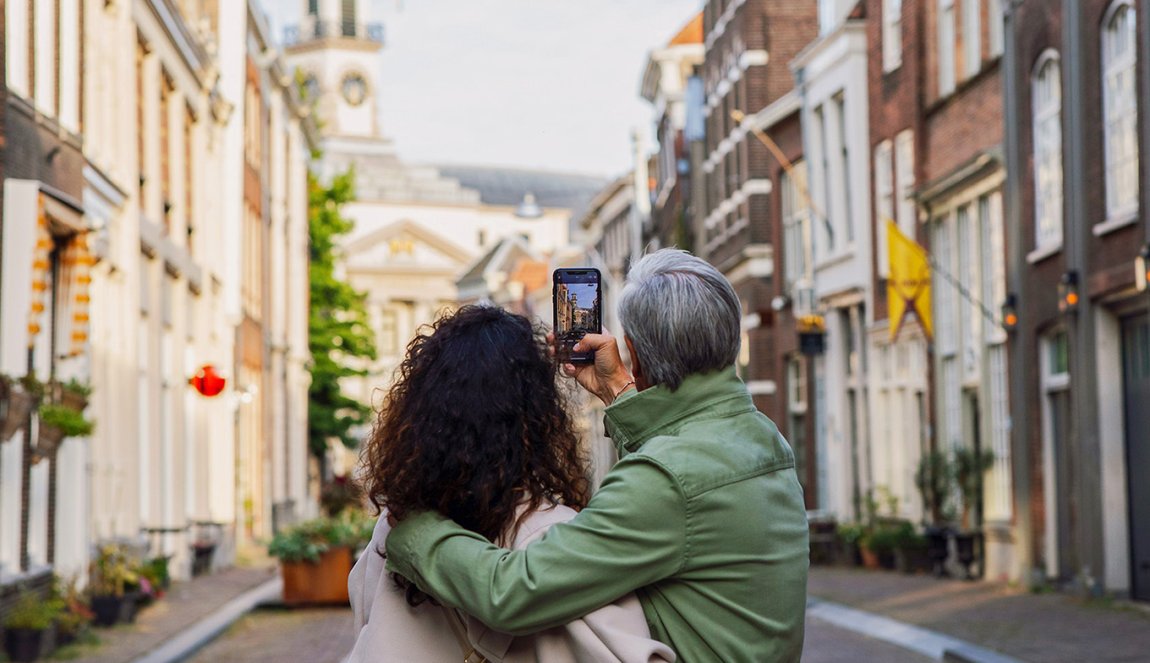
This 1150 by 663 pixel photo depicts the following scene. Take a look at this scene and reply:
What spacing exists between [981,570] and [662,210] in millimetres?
32719

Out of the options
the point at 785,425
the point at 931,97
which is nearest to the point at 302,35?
the point at 785,425

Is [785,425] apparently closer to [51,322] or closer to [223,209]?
[223,209]

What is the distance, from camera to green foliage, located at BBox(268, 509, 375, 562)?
19.1 m

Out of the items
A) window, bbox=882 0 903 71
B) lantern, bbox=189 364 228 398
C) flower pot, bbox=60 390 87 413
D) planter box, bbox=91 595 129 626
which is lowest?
planter box, bbox=91 595 129 626

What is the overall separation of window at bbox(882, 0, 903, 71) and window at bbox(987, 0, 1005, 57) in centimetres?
424

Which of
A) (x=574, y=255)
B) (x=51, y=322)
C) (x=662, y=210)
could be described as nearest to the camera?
(x=51, y=322)

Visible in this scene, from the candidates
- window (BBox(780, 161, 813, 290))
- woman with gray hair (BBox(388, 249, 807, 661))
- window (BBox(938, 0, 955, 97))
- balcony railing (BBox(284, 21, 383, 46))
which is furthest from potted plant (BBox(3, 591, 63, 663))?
balcony railing (BBox(284, 21, 383, 46))

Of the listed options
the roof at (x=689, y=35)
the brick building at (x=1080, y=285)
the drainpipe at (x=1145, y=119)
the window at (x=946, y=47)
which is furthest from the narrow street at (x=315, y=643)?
the roof at (x=689, y=35)

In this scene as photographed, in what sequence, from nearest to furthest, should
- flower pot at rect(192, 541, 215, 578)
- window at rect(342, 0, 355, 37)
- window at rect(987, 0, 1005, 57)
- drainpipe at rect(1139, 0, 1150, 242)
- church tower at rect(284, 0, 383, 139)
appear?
drainpipe at rect(1139, 0, 1150, 242) < window at rect(987, 0, 1005, 57) < flower pot at rect(192, 541, 215, 578) < church tower at rect(284, 0, 383, 139) < window at rect(342, 0, 355, 37)

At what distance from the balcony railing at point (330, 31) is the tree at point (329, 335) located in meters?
75.5

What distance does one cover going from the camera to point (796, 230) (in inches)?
1398

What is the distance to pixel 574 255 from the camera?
85000 millimetres

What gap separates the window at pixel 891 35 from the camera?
28156 millimetres

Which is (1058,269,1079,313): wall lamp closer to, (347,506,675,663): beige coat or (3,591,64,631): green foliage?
(3,591,64,631): green foliage
